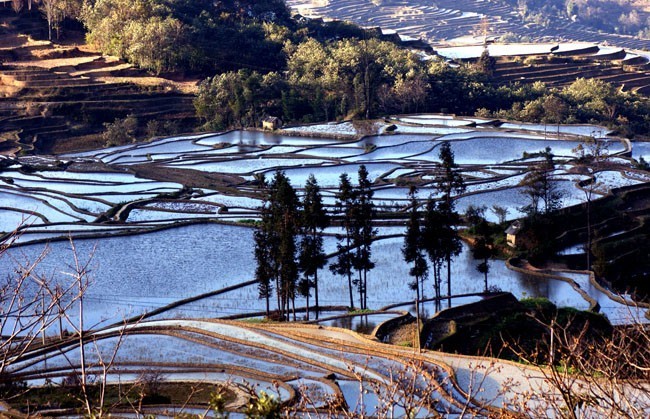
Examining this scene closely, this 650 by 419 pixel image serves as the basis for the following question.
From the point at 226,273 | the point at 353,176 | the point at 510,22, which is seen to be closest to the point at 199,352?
the point at 226,273

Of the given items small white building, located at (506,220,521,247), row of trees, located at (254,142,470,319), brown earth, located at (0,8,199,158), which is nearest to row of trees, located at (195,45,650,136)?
brown earth, located at (0,8,199,158)

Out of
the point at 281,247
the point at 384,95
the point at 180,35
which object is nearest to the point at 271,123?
the point at 384,95

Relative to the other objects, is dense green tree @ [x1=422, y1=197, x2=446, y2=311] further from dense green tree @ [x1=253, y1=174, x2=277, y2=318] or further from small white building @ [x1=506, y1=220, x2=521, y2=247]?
small white building @ [x1=506, y1=220, x2=521, y2=247]

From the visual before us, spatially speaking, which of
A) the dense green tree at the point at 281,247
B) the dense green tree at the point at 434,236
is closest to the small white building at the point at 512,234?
the dense green tree at the point at 434,236

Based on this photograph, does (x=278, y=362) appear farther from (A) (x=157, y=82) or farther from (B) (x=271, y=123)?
(A) (x=157, y=82)

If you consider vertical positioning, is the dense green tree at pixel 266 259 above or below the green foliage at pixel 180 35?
below

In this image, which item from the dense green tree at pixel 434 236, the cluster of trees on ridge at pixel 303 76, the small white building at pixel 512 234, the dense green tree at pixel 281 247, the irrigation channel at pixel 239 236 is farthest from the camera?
the cluster of trees on ridge at pixel 303 76

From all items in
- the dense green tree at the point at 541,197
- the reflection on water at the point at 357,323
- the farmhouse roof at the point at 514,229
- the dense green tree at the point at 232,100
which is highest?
the dense green tree at the point at 232,100

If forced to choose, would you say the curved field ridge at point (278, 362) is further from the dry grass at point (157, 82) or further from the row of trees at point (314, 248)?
the dry grass at point (157, 82)
